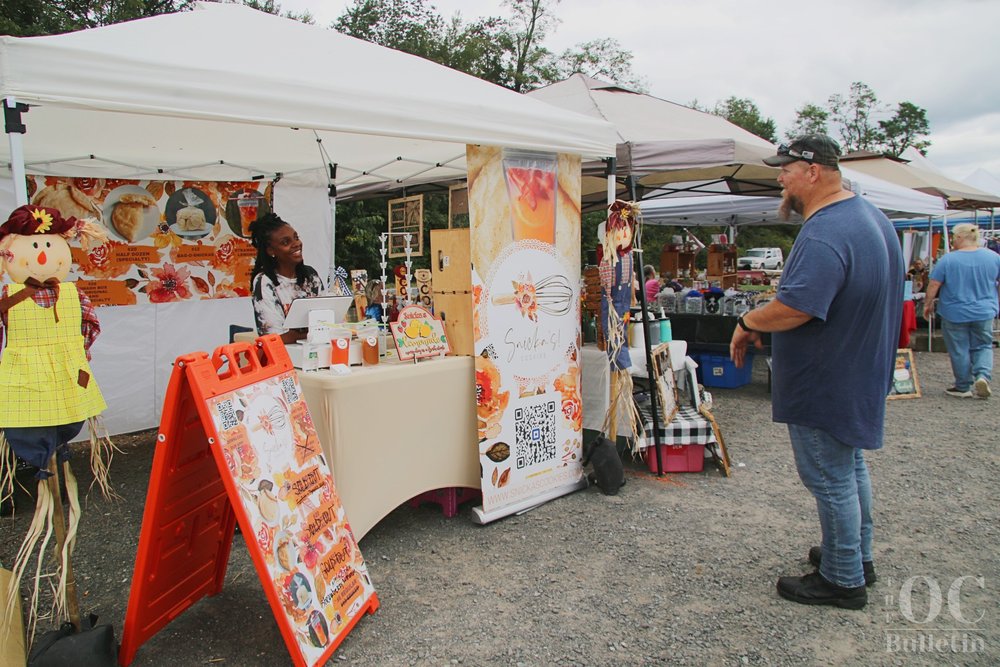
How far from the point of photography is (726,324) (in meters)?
6.80

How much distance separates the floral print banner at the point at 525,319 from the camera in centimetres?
348

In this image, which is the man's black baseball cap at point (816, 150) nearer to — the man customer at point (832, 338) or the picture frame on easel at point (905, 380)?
the man customer at point (832, 338)

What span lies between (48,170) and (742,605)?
5647mm

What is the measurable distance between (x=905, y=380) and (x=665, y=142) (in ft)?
14.2

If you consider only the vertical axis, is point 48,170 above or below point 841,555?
above

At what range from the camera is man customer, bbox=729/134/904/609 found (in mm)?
2375

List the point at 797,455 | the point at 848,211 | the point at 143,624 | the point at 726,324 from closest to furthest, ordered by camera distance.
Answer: the point at 143,624, the point at 848,211, the point at 797,455, the point at 726,324

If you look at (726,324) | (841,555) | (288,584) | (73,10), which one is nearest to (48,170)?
(288,584)

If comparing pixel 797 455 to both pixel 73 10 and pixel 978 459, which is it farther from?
pixel 73 10

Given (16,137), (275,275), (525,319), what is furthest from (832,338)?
(275,275)

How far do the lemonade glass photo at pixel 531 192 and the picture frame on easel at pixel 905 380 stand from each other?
496 centimetres

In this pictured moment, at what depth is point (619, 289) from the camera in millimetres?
4051

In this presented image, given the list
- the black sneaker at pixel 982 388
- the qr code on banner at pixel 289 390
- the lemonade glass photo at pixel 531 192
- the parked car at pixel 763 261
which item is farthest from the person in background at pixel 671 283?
the parked car at pixel 763 261

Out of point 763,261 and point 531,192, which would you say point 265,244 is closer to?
point 531,192
